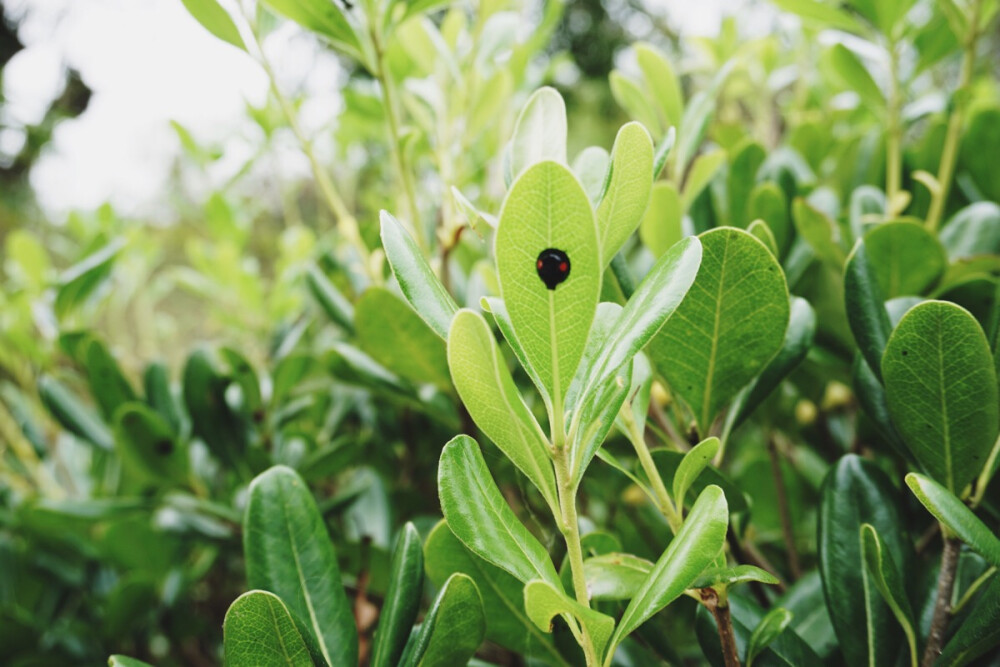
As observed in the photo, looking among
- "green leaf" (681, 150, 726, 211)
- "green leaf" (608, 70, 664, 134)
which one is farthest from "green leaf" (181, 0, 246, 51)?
"green leaf" (681, 150, 726, 211)

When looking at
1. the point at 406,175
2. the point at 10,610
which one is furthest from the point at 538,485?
the point at 10,610

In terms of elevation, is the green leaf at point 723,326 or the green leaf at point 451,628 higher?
the green leaf at point 723,326

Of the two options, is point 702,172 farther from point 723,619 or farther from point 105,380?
point 105,380

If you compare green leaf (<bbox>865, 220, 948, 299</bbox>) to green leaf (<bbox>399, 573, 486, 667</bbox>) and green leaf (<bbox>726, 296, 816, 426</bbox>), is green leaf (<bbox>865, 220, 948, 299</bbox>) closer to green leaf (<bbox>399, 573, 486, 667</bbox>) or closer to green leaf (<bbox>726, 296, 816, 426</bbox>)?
green leaf (<bbox>726, 296, 816, 426</bbox>)

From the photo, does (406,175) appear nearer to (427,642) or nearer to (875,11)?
(427,642)

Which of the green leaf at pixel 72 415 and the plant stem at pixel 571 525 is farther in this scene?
the green leaf at pixel 72 415

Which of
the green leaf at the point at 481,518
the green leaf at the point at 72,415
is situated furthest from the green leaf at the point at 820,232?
the green leaf at the point at 72,415

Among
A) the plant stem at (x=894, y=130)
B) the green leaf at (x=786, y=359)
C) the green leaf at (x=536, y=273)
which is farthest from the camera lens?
the plant stem at (x=894, y=130)

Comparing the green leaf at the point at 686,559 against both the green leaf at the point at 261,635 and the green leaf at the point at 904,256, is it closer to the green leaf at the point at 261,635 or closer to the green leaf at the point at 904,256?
the green leaf at the point at 261,635
